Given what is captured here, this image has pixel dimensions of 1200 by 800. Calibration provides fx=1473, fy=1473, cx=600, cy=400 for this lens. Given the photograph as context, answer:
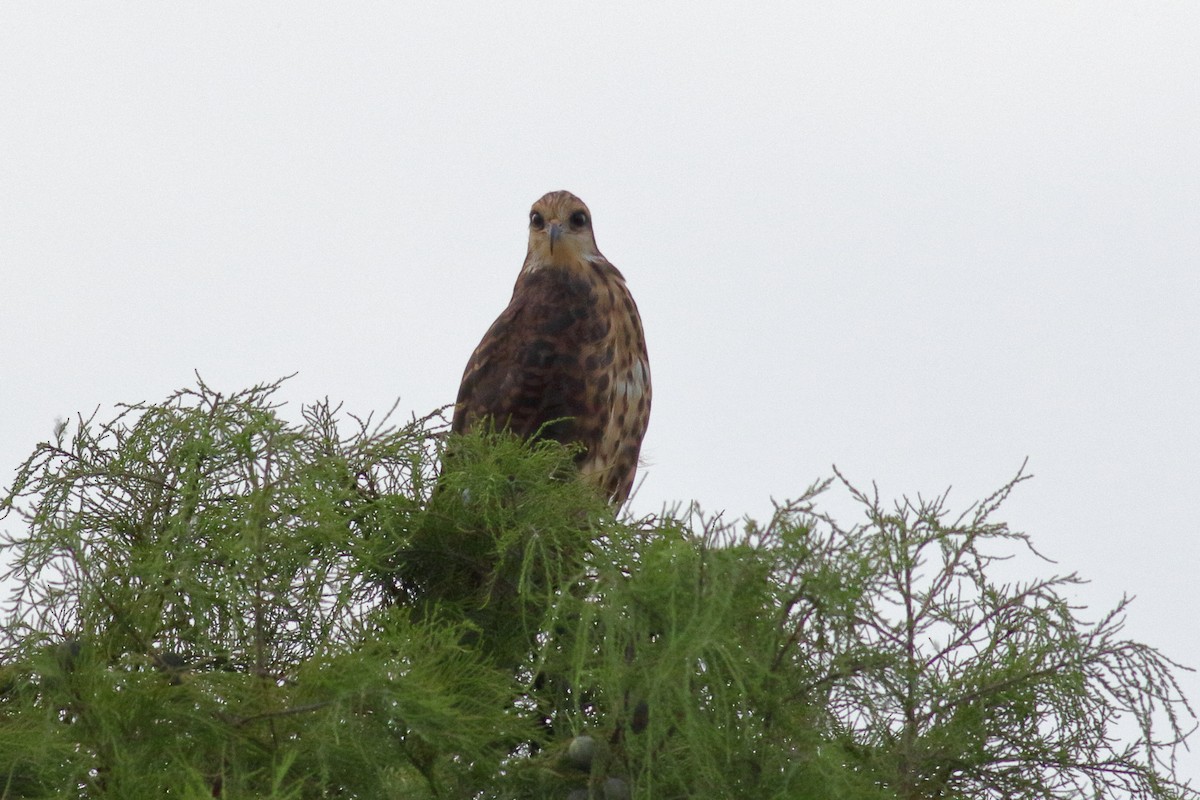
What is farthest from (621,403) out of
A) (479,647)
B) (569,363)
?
(479,647)

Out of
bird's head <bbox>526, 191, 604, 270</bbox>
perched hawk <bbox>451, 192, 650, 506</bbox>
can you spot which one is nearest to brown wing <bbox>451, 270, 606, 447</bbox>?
perched hawk <bbox>451, 192, 650, 506</bbox>

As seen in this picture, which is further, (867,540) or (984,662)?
(984,662)

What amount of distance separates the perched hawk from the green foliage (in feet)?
5.69

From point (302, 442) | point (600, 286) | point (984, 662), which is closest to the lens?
point (984, 662)

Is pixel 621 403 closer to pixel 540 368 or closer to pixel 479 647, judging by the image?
pixel 540 368

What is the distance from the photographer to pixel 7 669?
9.53 feet

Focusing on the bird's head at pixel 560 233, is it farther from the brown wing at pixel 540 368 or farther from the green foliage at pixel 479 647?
the green foliage at pixel 479 647

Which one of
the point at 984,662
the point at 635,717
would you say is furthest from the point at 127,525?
the point at 984,662

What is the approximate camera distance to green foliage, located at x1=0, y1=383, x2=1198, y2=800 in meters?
2.62

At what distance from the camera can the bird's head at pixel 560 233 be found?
18.5ft

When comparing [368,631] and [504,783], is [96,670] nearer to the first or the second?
[368,631]

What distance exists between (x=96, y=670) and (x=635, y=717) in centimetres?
99

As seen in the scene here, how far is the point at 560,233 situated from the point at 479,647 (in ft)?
9.50

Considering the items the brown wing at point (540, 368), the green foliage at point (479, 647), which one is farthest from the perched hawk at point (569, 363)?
the green foliage at point (479, 647)
